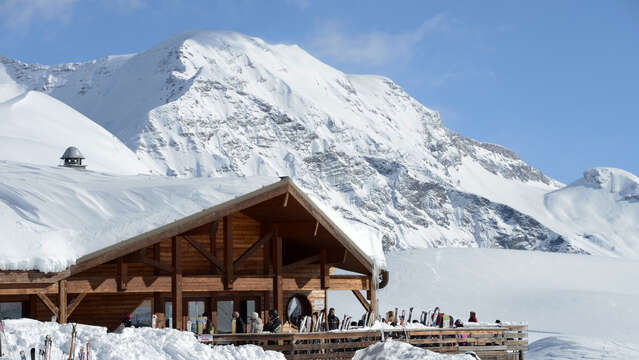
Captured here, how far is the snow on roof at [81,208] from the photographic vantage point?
18.7 m

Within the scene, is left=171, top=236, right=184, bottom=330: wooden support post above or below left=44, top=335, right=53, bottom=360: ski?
above

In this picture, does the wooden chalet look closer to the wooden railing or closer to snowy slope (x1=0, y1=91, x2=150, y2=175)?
the wooden railing

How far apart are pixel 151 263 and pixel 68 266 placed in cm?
231

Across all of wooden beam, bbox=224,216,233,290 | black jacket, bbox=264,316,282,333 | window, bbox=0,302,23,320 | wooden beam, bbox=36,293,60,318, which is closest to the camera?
wooden beam, bbox=36,293,60,318

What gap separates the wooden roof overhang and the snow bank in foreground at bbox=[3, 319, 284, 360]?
330 centimetres

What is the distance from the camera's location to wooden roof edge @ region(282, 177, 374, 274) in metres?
22.1

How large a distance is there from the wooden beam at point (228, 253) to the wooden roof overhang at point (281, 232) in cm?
51

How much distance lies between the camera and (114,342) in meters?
15.3

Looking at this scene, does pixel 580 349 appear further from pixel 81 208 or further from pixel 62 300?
pixel 62 300

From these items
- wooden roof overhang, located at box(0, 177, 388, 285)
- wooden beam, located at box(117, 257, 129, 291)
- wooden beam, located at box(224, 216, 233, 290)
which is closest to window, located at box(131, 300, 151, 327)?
wooden beam, located at box(224, 216, 233, 290)

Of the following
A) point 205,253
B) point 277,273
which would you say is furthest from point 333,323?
point 205,253

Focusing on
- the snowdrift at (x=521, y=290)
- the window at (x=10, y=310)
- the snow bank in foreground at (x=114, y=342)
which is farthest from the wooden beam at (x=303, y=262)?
the snowdrift at (x=521, y=290)

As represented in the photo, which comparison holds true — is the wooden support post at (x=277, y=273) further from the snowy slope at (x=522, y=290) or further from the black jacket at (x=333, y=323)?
the snowy slope at (x=522, y=290)

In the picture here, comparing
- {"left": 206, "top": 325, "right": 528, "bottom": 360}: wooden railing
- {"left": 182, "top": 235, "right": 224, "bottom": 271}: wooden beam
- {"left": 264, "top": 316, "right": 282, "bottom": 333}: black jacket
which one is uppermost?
{"left": 182, "top": 235, "right": 224, "bottom": 271}: wooden beam
